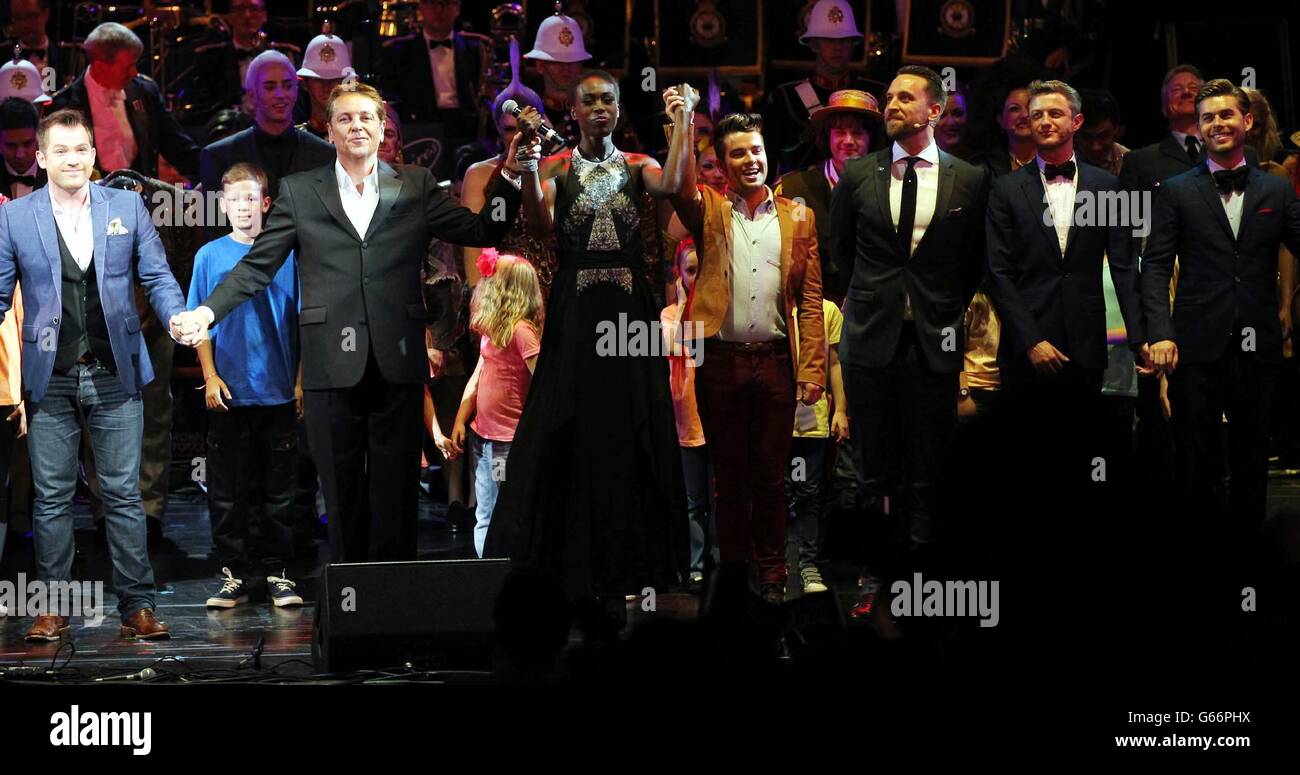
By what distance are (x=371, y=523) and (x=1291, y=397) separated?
205 inches

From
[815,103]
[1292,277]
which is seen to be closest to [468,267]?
[815,103]

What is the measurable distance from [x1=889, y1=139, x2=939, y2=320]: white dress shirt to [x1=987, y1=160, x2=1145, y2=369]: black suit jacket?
0.84 feet

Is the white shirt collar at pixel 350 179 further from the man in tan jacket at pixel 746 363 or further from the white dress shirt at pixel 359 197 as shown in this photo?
the man in tan jacket at pixel 746 363

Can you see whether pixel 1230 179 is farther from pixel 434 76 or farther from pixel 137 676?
pixel 434 76

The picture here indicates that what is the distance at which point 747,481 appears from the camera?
635 cm

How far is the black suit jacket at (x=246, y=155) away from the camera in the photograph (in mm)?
7875

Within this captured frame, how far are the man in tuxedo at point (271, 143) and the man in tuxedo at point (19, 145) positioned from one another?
85cm

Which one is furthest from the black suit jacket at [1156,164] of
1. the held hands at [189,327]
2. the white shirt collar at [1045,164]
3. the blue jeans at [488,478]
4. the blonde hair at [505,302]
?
the held hands at [189,327]

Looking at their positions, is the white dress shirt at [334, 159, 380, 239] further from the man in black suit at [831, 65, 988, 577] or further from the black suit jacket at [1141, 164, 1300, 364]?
the black suit jacket at [1141, 164, 1300, 364]

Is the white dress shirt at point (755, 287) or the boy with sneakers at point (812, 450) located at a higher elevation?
the white dress shirt at point (755, 287)

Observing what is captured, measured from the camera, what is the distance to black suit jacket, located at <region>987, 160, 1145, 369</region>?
6.24m

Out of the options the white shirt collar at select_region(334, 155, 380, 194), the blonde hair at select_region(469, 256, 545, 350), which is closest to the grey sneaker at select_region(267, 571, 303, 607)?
the blonde hair at select_region(469, 256, 545, 350)

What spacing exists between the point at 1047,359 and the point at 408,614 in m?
2.51

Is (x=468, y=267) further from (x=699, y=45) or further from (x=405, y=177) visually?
(x=699, y=45)
